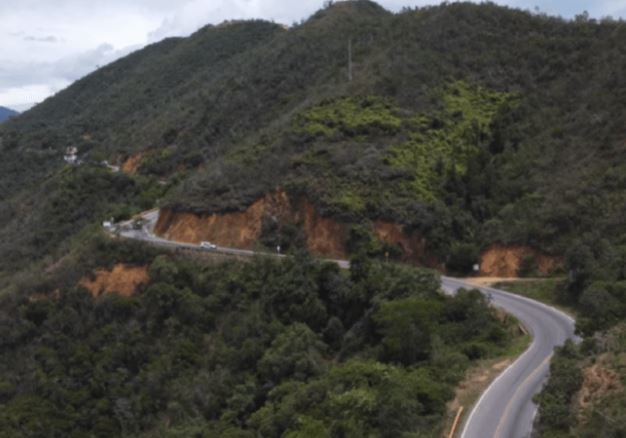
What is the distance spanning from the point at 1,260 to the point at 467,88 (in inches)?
1441

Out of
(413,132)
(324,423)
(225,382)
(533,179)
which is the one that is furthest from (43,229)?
(324,423)

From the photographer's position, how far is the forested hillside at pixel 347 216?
1011 inches

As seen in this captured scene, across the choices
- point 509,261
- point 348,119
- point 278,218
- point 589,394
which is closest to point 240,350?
point 278,218

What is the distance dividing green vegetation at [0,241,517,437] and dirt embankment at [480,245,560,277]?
697 cm

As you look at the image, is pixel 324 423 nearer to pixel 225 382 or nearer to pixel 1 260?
pixel 225 382

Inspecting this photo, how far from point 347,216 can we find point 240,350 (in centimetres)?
1210

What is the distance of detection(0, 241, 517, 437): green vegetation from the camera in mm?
21750

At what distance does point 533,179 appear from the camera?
39.1 metres

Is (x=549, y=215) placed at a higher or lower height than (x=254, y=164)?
lower

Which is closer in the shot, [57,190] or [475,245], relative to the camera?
[475,245]

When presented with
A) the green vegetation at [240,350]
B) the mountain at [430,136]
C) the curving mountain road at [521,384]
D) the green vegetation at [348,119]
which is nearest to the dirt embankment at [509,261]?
the mountain at [430,136]

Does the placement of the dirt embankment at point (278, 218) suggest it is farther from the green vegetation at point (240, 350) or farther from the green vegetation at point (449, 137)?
the green vegetation at point (240, 350)

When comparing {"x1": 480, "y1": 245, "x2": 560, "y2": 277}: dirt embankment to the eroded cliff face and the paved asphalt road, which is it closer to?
the eroded cliff face

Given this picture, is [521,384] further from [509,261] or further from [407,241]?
[407,241]
